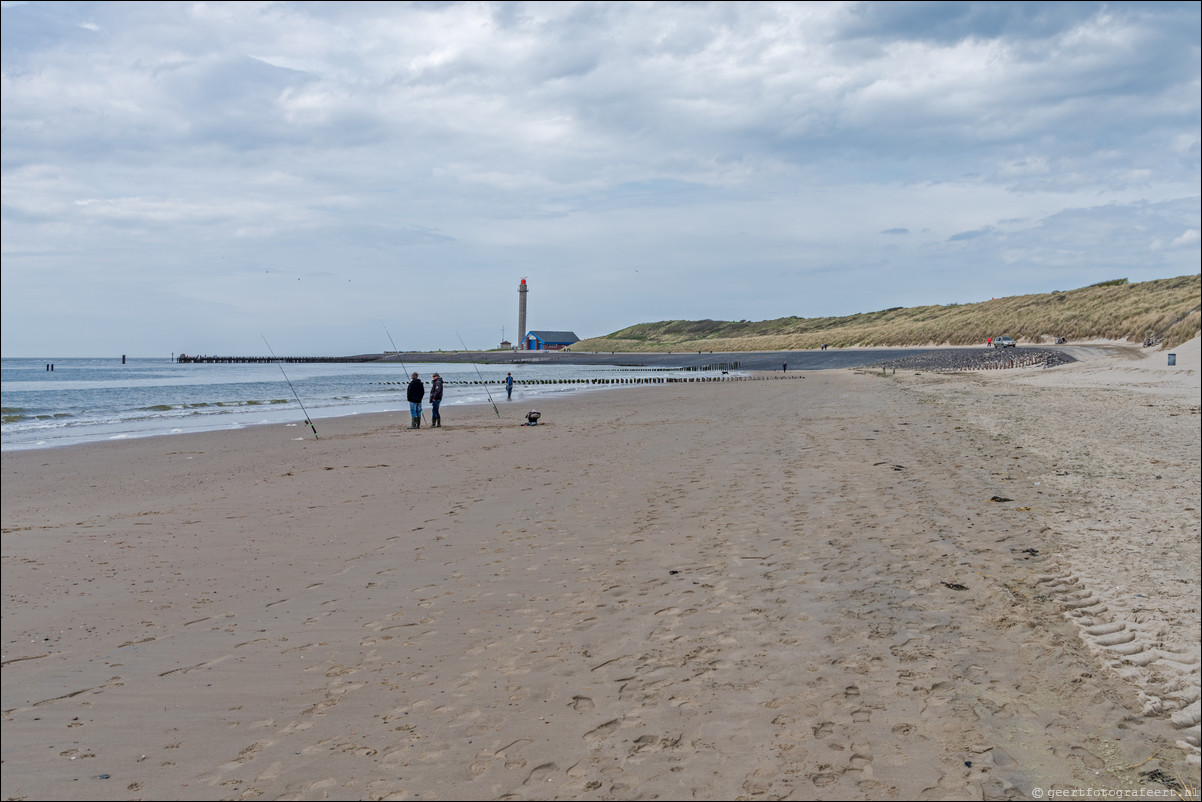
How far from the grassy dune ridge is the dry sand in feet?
128

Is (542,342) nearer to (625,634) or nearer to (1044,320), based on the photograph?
(1044,320)

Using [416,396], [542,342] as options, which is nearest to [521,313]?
[542,342]

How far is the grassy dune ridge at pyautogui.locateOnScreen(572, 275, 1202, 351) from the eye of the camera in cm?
5050

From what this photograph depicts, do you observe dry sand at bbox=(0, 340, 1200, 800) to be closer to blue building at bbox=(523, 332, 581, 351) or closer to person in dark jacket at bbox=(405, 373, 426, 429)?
person in dark jacket at bbox=(405, 373, 426, 429)

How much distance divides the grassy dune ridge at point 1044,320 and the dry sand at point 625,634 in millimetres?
39126

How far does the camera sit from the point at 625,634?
19.0 ft

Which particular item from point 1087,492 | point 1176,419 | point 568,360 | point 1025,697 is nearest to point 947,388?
point 1176,419

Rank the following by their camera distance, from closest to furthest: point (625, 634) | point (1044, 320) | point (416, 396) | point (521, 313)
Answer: point (625, 634) < point (416, 396) < point (1044, 320) < point (521, 313)

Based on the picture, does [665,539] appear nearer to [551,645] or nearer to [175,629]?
[551,645]

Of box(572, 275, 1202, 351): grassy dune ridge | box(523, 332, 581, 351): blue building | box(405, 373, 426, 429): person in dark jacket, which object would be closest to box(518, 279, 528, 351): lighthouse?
box(523, 332, 581, 351): blue building

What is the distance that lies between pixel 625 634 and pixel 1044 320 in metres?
81.0

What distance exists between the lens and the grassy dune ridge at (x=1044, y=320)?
5050 cm

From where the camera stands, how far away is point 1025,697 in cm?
465

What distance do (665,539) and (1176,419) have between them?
14.5m
